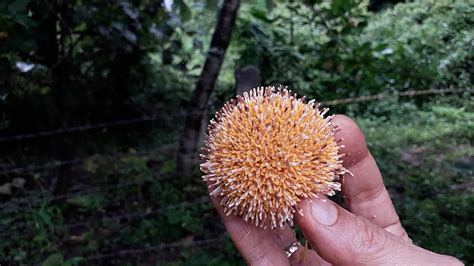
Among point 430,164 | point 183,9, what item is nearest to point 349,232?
point 183,9

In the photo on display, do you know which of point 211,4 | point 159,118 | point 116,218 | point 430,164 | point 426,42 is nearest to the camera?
point 211,4

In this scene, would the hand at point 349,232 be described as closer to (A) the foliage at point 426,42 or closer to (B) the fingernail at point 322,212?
(B) the fingernail at point 322,212

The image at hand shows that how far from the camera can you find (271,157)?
1.16m

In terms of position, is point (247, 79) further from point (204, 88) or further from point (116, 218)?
point (116, 218)

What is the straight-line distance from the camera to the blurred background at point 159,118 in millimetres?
2672

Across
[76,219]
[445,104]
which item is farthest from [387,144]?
[76,219]

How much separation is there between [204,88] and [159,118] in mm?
508

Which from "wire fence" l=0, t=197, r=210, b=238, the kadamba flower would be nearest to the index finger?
the kadamba flower

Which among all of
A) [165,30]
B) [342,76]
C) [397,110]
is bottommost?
[397,110]

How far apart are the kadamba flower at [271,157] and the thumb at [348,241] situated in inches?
1.5

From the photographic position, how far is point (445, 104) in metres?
4.18

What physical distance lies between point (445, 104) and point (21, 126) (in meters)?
3.21

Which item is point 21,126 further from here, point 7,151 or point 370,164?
point 370,164

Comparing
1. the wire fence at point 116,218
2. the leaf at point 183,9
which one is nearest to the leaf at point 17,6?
the leaf at point 183,9
